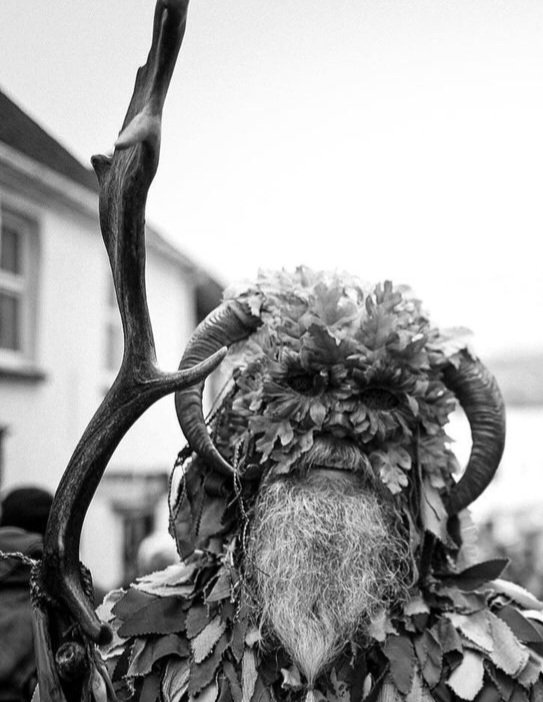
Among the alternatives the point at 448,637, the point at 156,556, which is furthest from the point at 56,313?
the point at 448,637

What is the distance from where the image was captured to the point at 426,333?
251 centimetres

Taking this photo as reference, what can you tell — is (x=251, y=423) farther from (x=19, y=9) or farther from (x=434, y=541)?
(x=19, y=9)

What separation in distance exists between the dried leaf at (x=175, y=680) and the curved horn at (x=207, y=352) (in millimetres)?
499

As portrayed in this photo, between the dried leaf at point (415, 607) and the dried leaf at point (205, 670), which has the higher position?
the dried leaf at point (415, 607)

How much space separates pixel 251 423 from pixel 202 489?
0.24 metres

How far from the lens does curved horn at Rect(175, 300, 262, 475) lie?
243 cm

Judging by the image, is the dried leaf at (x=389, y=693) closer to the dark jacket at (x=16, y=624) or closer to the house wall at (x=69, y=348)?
the dark jacket at (x=16, y=624)

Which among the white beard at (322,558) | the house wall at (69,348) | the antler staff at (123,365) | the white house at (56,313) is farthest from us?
the house wall at (69,348)

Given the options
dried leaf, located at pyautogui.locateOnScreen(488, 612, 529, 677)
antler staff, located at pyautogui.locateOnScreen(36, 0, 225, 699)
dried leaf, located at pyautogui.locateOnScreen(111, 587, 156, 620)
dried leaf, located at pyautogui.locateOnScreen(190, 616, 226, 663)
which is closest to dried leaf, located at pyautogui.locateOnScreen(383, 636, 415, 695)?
dried leaf, located at pyautogui.locateOnScreen(488, 612, 529, 677)

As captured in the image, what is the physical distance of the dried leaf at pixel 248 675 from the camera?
227 centimetres

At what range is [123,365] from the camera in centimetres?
181

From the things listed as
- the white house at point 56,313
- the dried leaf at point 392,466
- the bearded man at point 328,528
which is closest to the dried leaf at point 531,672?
the bearded man at point 328,528

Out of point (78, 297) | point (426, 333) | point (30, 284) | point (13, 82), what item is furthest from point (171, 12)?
point (78, 297)

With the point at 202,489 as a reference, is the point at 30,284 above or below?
above
